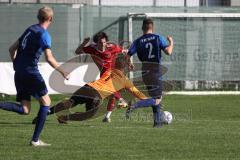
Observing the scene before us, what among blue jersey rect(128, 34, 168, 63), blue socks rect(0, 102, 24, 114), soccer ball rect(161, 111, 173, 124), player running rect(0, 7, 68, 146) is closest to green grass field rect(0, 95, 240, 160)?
soccer ball rect(161, 111, 173, 124)

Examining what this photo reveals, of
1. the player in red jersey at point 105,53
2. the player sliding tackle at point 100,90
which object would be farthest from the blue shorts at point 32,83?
the player in red jersey at point 105,53

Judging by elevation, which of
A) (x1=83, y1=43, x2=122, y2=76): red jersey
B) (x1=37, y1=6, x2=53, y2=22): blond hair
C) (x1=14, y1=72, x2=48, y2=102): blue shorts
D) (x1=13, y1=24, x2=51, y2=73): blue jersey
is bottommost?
(x1=83, y1=43, x2=122, y2=76): red jersey

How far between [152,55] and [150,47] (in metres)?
0.18

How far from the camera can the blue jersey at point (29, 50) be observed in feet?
39.3

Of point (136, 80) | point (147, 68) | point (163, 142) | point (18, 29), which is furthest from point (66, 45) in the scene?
point (163, 142)

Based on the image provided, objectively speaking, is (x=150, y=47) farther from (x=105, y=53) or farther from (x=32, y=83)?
(x=32, y=83)

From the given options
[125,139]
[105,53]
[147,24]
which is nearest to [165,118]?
[147,24]

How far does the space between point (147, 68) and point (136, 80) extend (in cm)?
683

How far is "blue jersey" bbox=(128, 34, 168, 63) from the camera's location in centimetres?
1588

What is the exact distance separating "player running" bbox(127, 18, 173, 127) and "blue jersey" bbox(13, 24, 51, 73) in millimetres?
4056

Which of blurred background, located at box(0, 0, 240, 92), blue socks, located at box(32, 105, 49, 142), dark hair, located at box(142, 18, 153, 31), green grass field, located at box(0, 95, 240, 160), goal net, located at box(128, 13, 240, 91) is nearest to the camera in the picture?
green grass field, located at box(0, 95, 240, 160)

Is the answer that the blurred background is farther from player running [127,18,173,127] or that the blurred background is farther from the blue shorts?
the blue shorts

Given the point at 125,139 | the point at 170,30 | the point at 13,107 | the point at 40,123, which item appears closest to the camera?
the point at 40,123

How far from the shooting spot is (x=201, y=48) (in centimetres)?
3209
